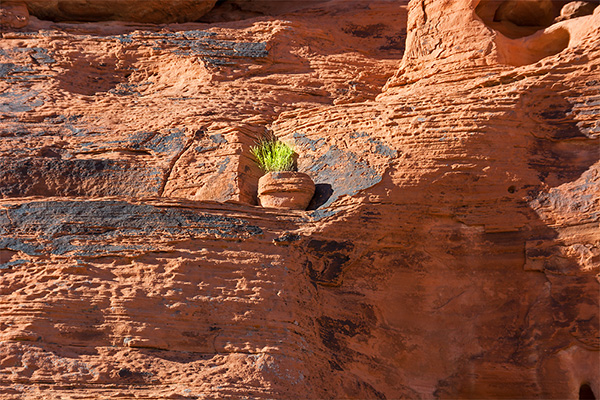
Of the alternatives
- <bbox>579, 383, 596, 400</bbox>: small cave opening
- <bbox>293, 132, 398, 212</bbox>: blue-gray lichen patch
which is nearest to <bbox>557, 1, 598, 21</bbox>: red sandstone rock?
<bbox>293, 132, 398, 212</bbox>: blue-gray lichen patch

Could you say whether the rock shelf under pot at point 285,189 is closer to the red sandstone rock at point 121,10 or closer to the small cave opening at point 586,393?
the small cave opening at point 586,393

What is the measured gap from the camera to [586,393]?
19.1 feet

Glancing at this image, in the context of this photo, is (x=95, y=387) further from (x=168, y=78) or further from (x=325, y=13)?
(x=325, y=13)

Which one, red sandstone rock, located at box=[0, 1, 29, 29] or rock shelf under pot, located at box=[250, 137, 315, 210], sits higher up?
red sandstone rock, located at box=[0, 1, 29, 29]

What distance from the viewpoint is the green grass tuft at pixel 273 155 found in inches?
271

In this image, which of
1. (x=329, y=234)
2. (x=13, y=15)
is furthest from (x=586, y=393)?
(x=13, y=15)

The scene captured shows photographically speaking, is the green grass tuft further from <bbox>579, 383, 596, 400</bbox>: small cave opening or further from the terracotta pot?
<bbox>579, 383, 596, 400</bbox>: small cave opening

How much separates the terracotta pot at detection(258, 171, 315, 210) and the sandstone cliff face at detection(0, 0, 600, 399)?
0.48ft

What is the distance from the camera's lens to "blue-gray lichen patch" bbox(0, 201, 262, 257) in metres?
5.66

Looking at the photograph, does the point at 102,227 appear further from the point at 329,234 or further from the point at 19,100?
the point at 19,100

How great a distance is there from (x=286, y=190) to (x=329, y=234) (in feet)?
2.00

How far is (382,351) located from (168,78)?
4.19 m

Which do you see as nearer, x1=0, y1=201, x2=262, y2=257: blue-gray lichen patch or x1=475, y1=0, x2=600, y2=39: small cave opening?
x1=0, y1=201, x2=262, y2=257: blue-gray lichen patch

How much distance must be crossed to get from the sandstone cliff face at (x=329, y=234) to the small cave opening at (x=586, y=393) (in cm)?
3
